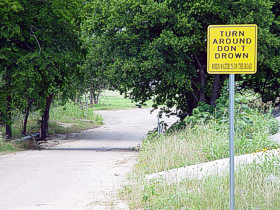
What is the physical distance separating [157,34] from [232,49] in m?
12.9

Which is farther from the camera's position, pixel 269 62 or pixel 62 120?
pixel 62 120

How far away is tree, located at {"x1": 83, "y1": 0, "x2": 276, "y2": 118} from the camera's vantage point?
16766 mm

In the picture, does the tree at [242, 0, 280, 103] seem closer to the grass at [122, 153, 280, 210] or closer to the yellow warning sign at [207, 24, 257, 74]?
the grass at [122, 153, 280, 210]

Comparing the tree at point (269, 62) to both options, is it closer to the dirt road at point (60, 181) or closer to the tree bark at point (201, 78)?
the tree bark at point (201, 78)

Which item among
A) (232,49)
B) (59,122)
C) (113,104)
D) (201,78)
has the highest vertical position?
(201,78)

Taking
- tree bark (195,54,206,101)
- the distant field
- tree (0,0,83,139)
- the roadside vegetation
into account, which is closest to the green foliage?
the roadside vegetation

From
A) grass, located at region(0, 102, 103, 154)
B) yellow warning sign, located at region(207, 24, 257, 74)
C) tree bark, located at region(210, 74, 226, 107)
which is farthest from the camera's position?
tree bark, located at region(210, 74, 226, 107)

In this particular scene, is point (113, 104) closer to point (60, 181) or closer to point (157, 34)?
point (157, 34)

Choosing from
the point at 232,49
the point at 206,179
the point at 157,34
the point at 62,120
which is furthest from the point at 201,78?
the point at 62,120

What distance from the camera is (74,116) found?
123 ft

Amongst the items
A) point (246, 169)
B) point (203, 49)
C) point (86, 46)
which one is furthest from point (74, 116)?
point (246, 169)

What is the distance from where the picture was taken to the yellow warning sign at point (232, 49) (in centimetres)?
561

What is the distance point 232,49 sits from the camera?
565 cm

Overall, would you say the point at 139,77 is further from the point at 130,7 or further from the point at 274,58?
the point at 274,58
